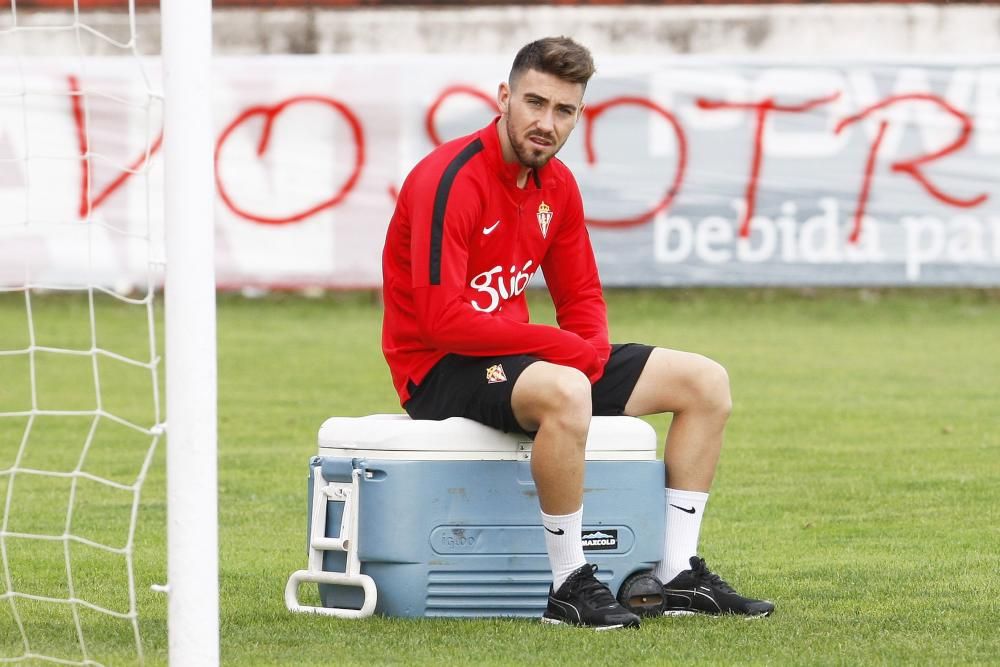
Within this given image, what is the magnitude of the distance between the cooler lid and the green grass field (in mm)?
451

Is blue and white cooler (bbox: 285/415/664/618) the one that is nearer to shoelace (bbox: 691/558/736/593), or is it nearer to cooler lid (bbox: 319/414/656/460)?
cooler lid (bbox: 319/414/656/460)

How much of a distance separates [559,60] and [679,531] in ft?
4.41

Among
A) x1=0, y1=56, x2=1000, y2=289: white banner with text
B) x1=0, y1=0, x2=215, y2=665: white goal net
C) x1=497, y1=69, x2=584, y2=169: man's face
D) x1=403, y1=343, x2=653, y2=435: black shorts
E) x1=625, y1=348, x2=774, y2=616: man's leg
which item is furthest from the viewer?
x1=0, y1=56, x2=1000, y2=289: white banner with text

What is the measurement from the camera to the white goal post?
368 centimetres

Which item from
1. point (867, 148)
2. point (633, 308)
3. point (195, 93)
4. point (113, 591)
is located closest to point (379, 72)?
point (633, 308)

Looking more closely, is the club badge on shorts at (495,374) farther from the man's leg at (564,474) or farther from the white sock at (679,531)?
Answer: the white sock at (679,531)

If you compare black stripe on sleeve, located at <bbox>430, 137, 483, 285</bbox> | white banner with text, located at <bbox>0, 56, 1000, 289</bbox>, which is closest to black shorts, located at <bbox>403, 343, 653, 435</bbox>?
black stripe on sleeve, located at <bbox>430, 137, 483, 285</bbox>

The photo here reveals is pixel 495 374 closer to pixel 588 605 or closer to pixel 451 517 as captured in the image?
pixel 451 517

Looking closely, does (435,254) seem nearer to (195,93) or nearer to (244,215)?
(195,93)

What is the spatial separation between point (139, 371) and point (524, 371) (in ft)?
26.0

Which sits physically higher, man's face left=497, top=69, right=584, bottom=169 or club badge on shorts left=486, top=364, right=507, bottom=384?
man's face left=497, top=69, right=584, bottom=169

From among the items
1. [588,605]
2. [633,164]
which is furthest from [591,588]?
[633,164]

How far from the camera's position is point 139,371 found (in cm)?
1220

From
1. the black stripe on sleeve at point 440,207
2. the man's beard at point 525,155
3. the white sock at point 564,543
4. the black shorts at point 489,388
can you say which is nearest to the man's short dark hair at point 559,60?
the man's beard at point 525,155
